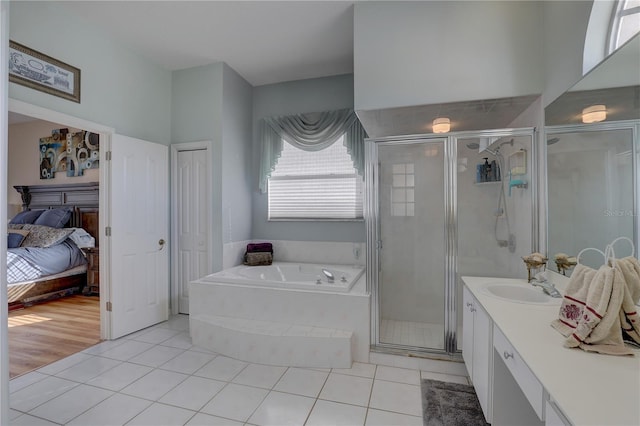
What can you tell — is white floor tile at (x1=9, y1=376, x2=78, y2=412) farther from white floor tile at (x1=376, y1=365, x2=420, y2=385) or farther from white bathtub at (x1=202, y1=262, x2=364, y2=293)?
white floor tile at (x1=376, y1=365, x2=420, y2=385)

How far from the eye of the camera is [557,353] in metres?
1.06

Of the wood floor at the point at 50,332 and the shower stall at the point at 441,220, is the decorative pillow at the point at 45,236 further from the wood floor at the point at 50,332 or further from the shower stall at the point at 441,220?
the shower stall at the point at 441,220

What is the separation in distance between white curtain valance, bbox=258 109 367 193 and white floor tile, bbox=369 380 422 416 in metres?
2.28

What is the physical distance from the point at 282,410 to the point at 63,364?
6.52 feet

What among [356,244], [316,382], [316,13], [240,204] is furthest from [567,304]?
[240,204]

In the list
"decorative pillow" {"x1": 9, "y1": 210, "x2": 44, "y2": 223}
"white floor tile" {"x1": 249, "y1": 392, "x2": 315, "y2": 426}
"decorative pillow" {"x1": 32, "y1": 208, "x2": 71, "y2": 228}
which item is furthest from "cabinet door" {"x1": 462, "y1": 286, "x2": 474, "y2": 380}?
"decorative pillow" {"x1": 9, "y1": 210, "x2": 44, "y2": 223}

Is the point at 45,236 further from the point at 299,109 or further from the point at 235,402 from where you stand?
the point at 235,402

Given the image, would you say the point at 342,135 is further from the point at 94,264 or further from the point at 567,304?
the point at 94,264

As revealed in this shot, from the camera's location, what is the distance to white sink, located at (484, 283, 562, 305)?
182cm

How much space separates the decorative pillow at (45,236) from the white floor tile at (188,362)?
3.24 meters

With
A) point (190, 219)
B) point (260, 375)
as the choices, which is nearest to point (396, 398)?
point (260, 375)

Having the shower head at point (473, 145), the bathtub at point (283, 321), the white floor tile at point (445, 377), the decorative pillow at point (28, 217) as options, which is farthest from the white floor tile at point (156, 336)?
the decorative pillow at point (28, 217)

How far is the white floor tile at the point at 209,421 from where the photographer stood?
5.75ft

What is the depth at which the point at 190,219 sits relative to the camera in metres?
3.65
